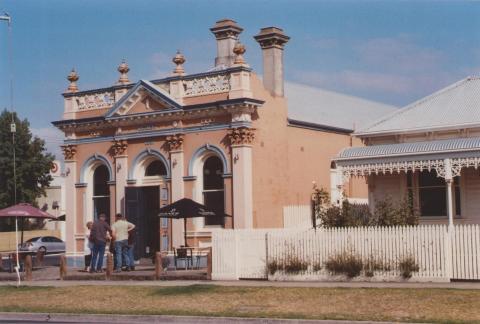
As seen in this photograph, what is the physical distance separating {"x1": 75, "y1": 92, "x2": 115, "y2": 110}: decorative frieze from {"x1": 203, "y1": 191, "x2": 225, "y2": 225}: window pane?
5413mm

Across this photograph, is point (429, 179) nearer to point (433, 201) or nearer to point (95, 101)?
point (433, 201)

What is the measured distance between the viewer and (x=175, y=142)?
93.5 feet

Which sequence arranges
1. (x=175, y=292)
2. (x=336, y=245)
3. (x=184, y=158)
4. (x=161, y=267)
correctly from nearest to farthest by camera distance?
(x=175, y=292) < (x=336, y=245) < (x=161, y=267) < (x=184, y=158)

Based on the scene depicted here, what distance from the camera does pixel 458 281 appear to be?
19.6m

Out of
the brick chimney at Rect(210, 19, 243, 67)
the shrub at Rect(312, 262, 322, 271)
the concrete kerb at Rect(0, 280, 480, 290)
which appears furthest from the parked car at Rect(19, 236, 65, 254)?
the shrub at Rect(312, 262, 322, 271)

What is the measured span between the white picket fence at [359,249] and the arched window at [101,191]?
9419mm

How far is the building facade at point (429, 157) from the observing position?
23.6 meters

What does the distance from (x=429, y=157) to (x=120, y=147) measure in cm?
1138

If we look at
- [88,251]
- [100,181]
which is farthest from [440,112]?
[88,251]

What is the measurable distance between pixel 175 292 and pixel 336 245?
4.39 meters

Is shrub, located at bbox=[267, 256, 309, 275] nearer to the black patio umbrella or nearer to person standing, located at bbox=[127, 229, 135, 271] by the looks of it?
the black patio umbrella

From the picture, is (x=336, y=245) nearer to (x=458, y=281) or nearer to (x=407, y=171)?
(x=458, y=281)

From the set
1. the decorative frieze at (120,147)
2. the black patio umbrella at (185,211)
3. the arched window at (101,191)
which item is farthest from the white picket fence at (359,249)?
the arched window at (101,191)

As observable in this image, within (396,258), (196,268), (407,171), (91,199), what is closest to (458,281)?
(396,258)
